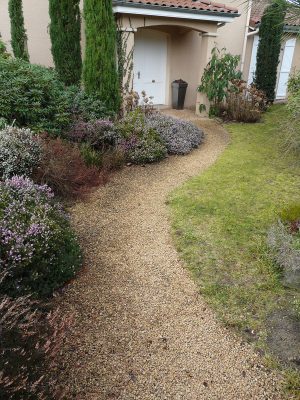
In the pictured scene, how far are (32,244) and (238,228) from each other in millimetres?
2714

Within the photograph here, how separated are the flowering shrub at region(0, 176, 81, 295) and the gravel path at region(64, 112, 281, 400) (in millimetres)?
265

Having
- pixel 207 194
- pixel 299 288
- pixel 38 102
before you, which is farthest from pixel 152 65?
pixel 299 288

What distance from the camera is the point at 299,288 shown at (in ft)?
10.6

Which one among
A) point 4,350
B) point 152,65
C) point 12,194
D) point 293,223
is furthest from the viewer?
point 152,65

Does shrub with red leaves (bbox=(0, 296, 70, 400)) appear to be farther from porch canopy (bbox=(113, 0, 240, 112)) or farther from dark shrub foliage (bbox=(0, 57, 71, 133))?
porch canopy (bbox=(113, 0, 240, 112))

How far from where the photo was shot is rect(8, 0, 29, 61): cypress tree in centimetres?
851

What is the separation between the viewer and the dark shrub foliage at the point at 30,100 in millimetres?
5586

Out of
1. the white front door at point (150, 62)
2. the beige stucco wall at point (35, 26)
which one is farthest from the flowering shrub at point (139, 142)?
the white front door at point (150, 62)

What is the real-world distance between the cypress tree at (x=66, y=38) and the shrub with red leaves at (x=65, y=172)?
3.79 metres

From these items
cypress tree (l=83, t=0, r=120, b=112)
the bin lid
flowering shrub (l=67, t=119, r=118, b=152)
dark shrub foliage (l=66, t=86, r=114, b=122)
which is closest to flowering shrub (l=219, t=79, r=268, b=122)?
the bin lid

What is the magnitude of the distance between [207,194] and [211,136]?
379 cm

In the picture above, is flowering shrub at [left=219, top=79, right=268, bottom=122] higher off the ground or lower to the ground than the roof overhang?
lower

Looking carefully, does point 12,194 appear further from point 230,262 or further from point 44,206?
point 230,262

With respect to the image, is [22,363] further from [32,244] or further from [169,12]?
[169,12]
